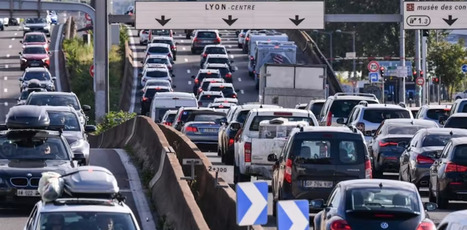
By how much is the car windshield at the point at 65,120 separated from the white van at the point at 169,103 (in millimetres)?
19749

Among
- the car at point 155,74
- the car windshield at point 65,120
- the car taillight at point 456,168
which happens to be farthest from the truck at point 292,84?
the car taillight at point 456,168

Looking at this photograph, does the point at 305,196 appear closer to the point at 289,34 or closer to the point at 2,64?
the point at 2,64

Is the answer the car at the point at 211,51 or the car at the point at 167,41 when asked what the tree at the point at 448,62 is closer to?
the car at the point at 211,51

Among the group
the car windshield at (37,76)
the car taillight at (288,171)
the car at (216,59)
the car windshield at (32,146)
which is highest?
the car at (216,59)

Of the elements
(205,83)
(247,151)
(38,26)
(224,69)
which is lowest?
(247,151)

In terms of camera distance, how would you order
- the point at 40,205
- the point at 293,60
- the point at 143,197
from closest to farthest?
the point at 40,205 < the point at 143,197 < the point at 293,60

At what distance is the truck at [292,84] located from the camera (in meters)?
51.8

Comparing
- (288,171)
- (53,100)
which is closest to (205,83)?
(53,100)

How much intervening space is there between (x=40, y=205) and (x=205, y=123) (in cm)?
2629

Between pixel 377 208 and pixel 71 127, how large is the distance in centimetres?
1408

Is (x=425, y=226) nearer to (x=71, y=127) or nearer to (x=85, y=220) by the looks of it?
(x=85, y=220)

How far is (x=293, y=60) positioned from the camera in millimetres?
79562

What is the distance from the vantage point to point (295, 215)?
46.4ft

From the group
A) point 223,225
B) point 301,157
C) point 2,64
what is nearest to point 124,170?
point 301,157
